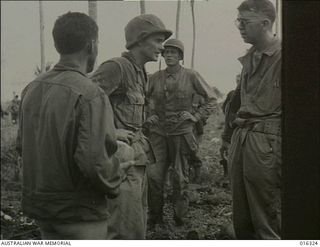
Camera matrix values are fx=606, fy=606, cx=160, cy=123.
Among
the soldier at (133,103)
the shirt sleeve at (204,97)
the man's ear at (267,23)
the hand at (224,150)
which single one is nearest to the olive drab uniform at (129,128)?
the soldier at (133,103)

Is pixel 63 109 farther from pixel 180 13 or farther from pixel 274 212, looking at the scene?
pixel 274 212

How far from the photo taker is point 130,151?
3.81 m

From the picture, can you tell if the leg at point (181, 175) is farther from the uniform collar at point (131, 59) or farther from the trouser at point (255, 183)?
the uniform collar at point (131, 59)

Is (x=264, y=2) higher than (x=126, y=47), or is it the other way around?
(x=264, y=2)

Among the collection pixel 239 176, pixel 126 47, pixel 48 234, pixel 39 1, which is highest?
pixel 39 1

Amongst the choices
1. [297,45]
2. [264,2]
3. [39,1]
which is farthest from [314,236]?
[39,1]

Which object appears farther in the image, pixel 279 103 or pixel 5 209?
pixel 5 209

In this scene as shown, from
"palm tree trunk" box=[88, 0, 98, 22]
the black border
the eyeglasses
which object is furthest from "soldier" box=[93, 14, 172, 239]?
the black border

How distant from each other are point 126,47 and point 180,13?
402 millimetres

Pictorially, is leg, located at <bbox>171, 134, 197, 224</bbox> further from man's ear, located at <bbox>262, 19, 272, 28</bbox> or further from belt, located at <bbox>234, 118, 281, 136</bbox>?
man's ear, located at <bbox>262, 19, 272, 28</bbox>

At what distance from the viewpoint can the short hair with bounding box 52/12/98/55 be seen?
3.78 metres

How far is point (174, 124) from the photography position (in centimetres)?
388

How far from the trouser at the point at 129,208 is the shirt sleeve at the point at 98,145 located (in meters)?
0.10

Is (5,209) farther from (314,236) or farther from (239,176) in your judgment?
(314,236)
